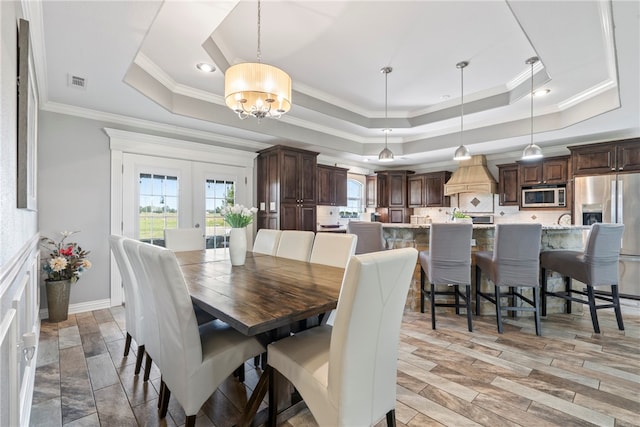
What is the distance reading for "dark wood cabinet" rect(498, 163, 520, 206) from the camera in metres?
5.63

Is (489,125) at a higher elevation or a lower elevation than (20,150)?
higher

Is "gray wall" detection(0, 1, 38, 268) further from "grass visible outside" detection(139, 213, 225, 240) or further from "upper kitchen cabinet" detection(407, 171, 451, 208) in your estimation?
"upper kitchen cabinet" detection(407, 171, 451, 208)

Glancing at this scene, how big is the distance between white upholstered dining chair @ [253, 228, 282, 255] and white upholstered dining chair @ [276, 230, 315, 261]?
91 millimetres

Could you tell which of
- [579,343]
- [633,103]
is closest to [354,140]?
[633,103]

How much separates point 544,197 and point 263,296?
5.71m

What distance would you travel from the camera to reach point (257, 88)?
6.78 ft

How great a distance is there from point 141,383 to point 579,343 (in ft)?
12.0

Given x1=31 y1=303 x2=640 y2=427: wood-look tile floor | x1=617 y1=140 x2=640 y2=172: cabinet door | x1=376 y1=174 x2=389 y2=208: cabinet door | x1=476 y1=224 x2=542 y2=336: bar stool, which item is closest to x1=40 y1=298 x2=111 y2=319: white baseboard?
x1=31 y1=303 x2=640 y2=427: wood-look tile floor

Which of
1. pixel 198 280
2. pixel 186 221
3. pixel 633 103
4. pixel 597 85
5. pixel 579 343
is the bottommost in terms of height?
pixel 579 343

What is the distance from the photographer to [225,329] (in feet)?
5.59

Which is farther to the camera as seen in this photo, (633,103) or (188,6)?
(633,103)

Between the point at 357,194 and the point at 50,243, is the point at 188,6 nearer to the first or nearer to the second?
the point at 50,243

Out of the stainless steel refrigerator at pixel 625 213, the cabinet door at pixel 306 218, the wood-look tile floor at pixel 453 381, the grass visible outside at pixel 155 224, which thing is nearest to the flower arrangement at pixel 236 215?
the wood-look tile floor at pixel 453 381

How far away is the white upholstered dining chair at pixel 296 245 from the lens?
2.71 m
